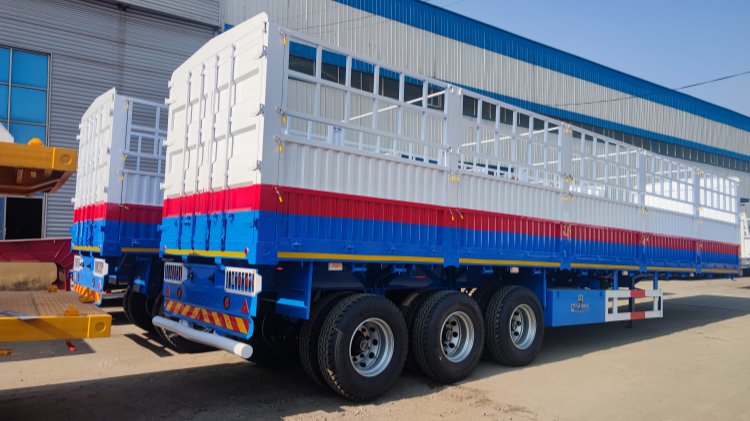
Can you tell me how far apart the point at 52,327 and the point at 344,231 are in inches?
110

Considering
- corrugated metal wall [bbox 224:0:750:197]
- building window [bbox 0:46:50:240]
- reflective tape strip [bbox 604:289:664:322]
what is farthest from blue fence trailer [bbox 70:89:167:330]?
corrugated metal wall [bbox 224:0:750:197]

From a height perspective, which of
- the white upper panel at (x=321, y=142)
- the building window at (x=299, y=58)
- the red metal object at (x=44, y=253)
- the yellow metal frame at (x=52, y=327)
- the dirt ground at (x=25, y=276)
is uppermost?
the building window at (x=299, y=58)

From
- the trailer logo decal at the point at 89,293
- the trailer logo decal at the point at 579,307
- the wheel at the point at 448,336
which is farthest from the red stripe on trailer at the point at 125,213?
the trailer logo decal at the point at 579,307

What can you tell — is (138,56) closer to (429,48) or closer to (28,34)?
(28,34)

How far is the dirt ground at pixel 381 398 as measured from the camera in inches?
222

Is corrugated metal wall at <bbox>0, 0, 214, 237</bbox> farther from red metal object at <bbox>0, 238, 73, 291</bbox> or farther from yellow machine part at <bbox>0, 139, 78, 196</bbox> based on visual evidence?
yellow machine part at <bbox>0, 139, 78, 196</bbox>

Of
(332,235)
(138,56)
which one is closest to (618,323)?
(332,235)

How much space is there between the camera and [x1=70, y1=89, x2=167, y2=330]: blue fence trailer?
8.34m

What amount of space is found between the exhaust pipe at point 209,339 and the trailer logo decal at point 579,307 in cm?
551

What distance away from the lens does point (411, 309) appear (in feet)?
22.5

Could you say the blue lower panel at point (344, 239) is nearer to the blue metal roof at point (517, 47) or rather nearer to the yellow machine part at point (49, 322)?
the yellow machine part at point (49, 322)

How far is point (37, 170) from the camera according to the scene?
432 cm

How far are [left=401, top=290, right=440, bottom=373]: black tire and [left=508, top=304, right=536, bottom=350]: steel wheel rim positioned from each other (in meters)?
1.66

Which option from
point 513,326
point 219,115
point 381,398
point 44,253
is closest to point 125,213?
point 44,253
